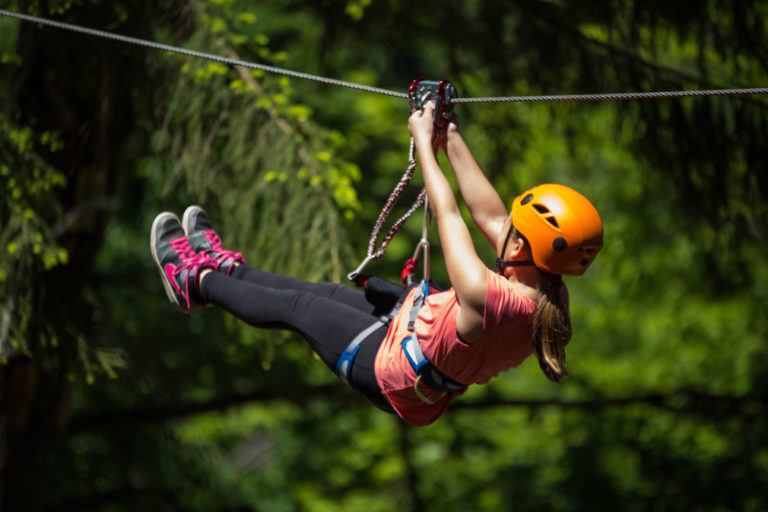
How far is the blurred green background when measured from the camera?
417cm

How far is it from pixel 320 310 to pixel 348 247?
47.4 inches

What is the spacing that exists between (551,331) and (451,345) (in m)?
0.30

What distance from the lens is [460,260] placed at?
2.30 m

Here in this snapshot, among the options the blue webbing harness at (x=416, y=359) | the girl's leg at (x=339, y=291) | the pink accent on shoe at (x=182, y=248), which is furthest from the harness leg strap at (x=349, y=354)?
the pink accent on shoe at (x=182, y=248)

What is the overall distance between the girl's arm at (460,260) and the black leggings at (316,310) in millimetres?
469

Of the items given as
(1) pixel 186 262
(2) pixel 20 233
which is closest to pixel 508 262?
(1) pixel 186 262

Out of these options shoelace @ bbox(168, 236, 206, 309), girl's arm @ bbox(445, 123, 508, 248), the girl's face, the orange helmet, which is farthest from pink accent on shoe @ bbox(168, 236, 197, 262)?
Result: the orange helmet

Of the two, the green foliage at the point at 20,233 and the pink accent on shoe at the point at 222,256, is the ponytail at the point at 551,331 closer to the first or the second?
the pink accent on shoe at the point at 222,256

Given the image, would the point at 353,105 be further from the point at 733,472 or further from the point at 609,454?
the point at 733,472

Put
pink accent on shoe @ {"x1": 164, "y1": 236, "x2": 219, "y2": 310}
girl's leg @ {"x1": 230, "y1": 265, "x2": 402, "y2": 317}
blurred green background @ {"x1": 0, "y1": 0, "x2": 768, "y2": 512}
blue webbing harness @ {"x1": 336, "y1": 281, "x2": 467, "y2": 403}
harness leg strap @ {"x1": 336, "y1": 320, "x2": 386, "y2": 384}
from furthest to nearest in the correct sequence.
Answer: blurred green background @ {"x1": 0, "y1": 0, "x2": 768, "y2": 512} → pink accent on shoe @ {"x1": 164, "y1": 236, "x2": 219, "y2": 310} → girl's leg @ {"x1": 230, "y1": 265, "x2": 402, "y2": 317} → harness leg strap @ {"x1": 336, "y1": 320, "x2": 386, "y2": 384} → blue webbing harness @ {"x1": 336, "y1": 281, "x2": 467, "y2": 403}

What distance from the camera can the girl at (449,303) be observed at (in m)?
2.37

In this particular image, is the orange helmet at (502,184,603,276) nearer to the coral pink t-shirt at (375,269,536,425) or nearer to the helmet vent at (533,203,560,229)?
the helmet vent at (533,203,560,229)

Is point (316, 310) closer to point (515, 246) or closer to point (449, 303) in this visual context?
point (449, 303)

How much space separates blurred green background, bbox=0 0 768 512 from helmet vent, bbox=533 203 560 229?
1531mm
